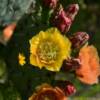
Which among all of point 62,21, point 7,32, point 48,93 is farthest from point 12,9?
point 48,93

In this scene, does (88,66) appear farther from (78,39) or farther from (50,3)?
(50,3)

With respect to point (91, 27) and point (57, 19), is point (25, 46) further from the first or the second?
point (91, 27)

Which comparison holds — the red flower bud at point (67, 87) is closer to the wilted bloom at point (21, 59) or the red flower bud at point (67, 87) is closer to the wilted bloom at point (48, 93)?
the wilted bloom at point (48, 93)

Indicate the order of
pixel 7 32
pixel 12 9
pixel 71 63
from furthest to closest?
pixel 7 32
pixel 12 9
pixel 71 63

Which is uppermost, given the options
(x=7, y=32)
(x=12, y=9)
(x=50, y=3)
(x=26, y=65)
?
(x=50, y=3)

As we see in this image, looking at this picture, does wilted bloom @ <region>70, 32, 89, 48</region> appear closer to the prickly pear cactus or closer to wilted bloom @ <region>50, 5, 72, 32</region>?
wilted bloom @ <region>50, 5, 72, 32</region>

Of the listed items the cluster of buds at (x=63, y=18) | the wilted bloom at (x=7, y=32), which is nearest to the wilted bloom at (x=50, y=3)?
the cluster of buds at (x=63, y=18)

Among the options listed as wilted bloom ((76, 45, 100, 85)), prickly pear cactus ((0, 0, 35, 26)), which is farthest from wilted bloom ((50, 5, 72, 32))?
prickly pear cactus ((0, 0, 35, 26))
